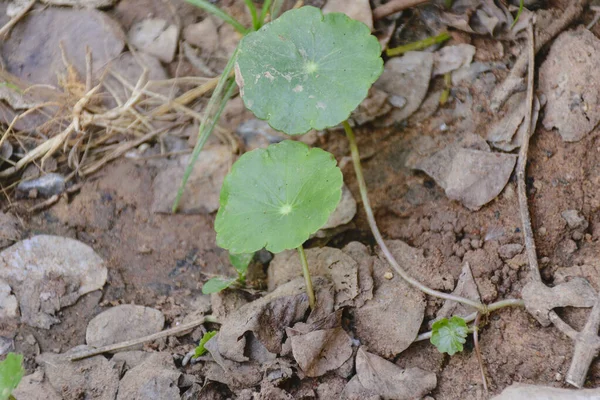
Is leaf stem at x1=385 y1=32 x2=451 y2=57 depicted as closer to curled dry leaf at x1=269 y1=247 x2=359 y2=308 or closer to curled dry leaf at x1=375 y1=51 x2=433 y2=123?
curled dry leaf at x1=375 y1=51 x2=433 y2=123

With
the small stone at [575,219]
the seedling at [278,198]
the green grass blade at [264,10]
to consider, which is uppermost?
the green grass blade at [264,10]

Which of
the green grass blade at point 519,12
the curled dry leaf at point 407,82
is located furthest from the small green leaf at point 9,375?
the green grass blade at point 519,12

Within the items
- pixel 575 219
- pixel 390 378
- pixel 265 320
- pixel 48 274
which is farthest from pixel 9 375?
pixel 575 219

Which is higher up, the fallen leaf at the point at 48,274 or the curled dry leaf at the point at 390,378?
the fallen leaf at the point at 48,274

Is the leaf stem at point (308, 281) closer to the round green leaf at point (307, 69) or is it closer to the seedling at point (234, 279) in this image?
the seedling at point (234, 279)

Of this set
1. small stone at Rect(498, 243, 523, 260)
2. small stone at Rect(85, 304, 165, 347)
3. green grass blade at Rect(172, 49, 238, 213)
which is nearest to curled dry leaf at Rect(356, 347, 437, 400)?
small stone at Rect(498, 243, 523, 260)
